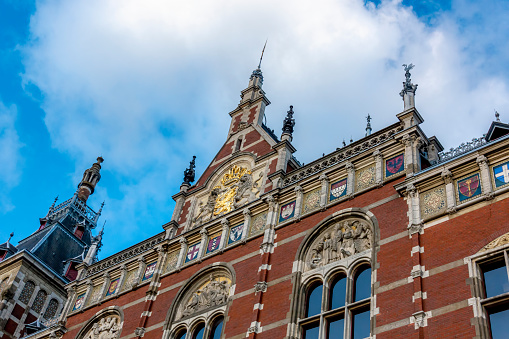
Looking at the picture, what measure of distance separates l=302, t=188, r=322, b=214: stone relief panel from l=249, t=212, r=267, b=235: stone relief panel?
1642 mm

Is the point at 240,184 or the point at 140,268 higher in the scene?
the point at 240,184

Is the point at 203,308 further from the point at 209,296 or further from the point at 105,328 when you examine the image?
the point at 105,328

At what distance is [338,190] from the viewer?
70.5ft

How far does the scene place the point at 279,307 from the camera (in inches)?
765

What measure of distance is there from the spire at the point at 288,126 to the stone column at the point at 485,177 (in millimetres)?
9295

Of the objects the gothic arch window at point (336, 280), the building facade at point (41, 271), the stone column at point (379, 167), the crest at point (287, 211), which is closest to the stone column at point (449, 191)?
the gothic arch window at point (336, 280)

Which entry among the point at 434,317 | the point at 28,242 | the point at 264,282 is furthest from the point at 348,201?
the point at 28,242

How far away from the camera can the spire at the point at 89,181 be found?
161 ft

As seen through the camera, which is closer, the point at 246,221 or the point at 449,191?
the point at 449,191

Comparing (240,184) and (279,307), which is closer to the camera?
(279,307)

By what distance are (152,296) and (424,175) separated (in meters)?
11.3

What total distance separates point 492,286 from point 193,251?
12.2m

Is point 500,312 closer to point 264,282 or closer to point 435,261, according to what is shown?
point 435,261

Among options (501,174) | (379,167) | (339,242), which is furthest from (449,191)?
(339,242)
